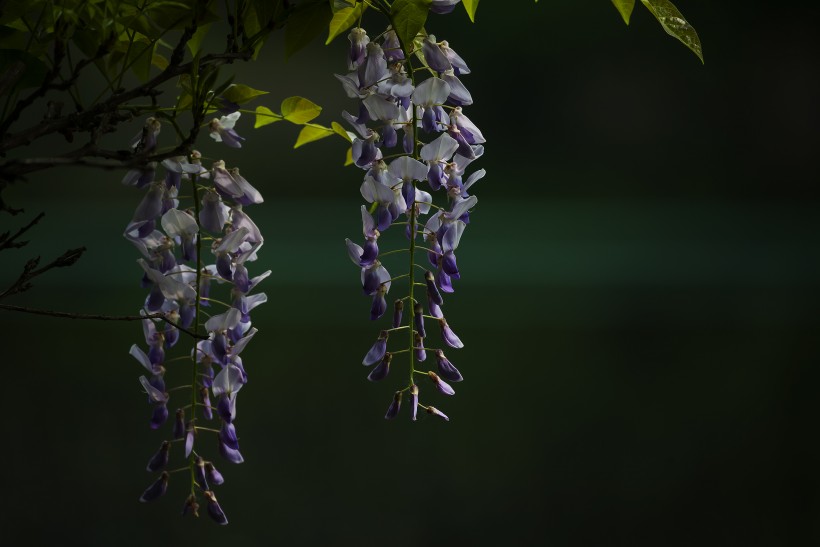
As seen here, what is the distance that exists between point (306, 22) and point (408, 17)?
42mm

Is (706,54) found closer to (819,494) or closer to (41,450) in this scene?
(819,494)

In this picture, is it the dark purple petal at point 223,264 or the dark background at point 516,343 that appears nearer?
the dark purple petal at point 223,264

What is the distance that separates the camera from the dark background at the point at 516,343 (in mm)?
1349

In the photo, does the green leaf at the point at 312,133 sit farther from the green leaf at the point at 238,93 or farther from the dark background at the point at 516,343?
the dark background at the point at 516,343

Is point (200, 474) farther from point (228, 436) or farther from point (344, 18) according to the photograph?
point (344, 18)

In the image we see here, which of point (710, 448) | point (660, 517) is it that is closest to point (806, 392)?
point (710, 448)

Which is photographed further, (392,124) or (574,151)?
(574,151)

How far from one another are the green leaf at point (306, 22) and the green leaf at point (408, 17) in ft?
0.10

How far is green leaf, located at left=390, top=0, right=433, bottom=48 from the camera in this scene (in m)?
0.32

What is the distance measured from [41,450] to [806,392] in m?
1.21

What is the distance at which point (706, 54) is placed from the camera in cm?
142

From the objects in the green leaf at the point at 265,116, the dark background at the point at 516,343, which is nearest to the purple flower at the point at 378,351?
the green leaf at the point at 265,116

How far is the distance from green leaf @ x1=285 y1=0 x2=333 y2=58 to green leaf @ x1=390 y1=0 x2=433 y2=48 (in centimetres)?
3

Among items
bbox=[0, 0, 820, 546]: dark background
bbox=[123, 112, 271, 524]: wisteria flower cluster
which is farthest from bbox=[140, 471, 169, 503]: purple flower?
bbox=[0, 0, 820, 546]: dark background
